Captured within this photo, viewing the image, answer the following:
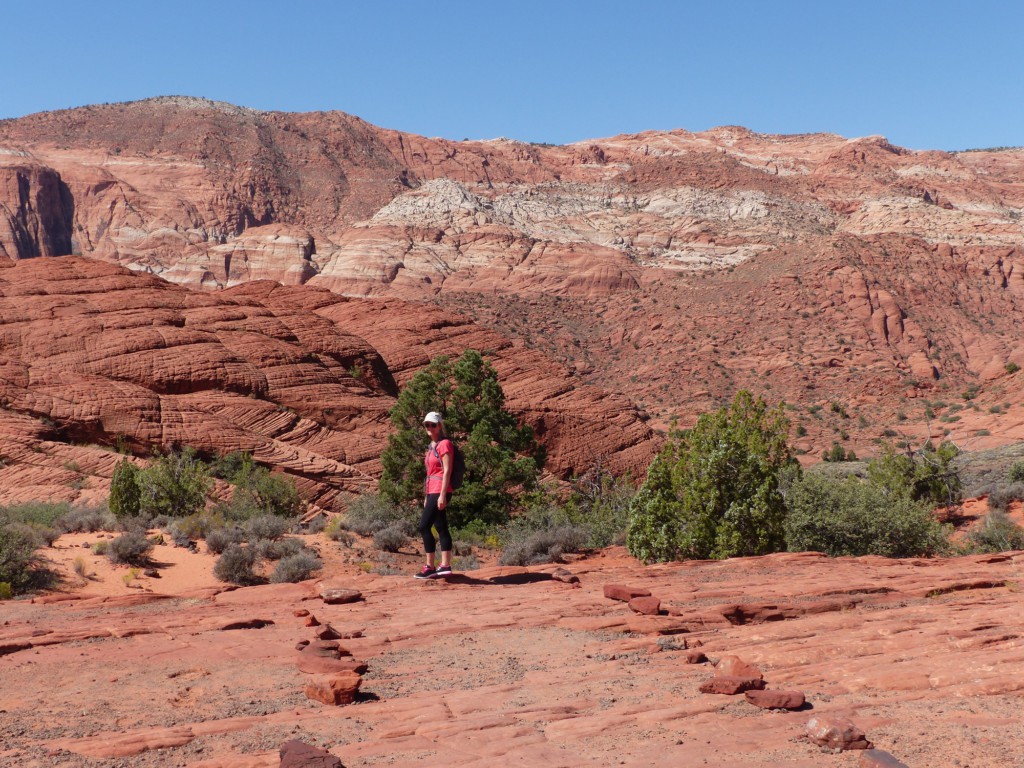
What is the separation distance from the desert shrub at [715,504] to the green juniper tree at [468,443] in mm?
6932

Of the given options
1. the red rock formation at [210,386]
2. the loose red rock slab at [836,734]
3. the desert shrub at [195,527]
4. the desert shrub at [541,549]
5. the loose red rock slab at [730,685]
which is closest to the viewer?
the loose red rock slab at [836,734]

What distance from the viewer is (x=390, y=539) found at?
15039mm

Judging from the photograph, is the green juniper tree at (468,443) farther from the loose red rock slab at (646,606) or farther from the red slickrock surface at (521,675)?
the loose red rock slab at (646,606)

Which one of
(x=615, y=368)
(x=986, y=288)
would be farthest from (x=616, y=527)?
(x=986, y=288)

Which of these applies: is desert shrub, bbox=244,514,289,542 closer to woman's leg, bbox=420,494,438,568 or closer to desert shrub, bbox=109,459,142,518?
desert shrub, bbox=109,459,142,518

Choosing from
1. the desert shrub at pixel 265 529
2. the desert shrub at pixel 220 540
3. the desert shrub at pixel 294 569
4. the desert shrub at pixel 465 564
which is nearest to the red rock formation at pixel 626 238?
the desert shrub at pixel 465 564

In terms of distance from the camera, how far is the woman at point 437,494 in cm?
877

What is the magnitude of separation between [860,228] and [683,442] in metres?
78.5

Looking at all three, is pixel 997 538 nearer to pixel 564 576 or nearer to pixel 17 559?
pixel 564 576

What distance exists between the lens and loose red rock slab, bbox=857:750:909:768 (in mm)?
3555

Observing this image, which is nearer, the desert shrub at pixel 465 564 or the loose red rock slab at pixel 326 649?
the loose red rock slab at pixel 326 649

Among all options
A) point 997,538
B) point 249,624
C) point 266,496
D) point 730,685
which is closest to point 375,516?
point 266,496

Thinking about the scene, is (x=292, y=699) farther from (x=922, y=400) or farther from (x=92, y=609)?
(x=922, y=400)

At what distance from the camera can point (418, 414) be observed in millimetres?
20797
